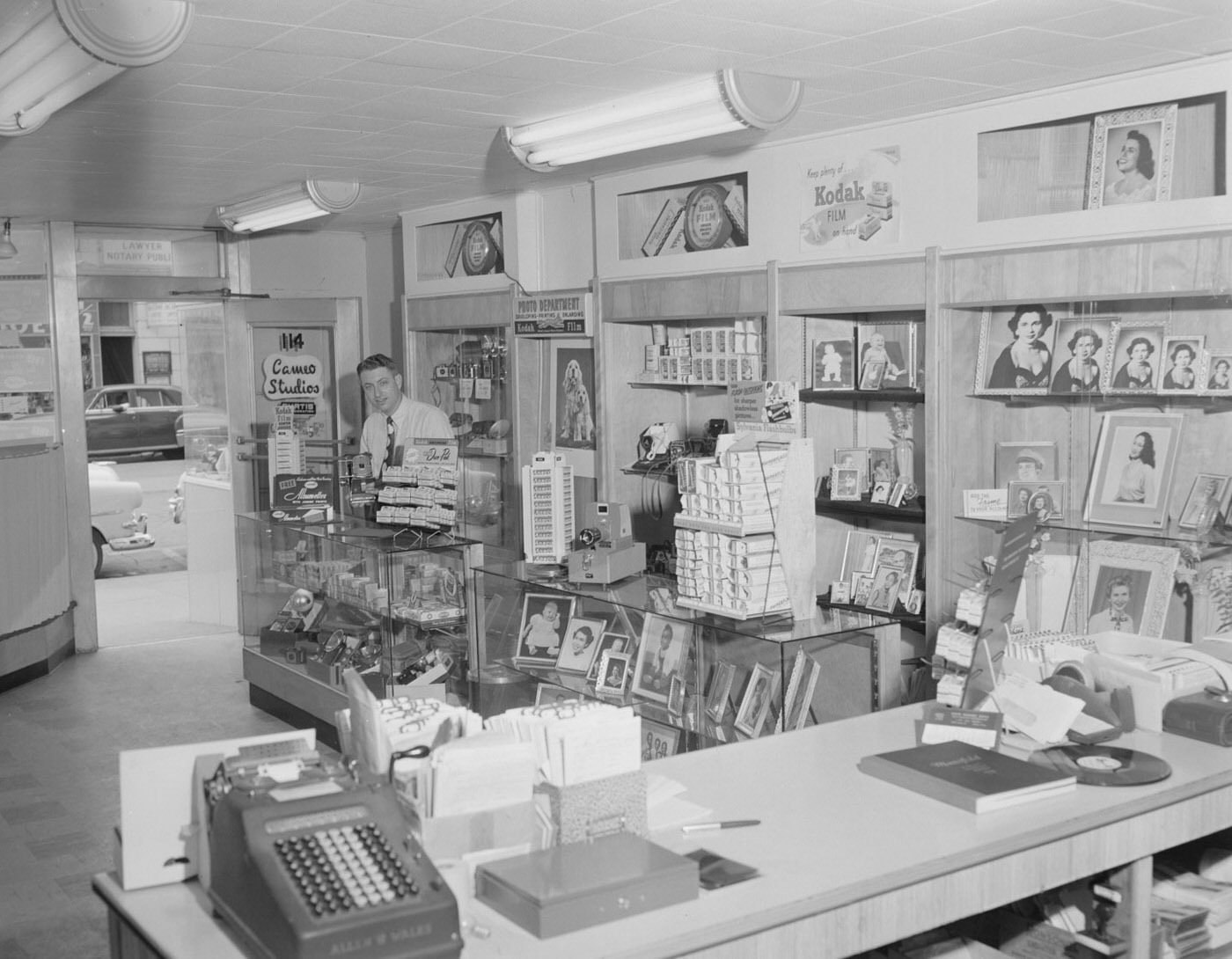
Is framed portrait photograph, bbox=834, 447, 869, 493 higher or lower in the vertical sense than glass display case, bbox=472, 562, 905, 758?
higher

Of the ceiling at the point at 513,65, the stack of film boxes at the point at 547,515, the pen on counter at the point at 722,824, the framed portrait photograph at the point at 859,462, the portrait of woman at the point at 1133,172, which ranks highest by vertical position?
the ceiling at the point at 513,65

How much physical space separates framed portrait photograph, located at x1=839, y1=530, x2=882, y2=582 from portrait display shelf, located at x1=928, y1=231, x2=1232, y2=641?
627 mm

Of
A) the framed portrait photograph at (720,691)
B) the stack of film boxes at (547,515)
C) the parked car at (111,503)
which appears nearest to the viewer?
the framed portrait photograph at (720,691)

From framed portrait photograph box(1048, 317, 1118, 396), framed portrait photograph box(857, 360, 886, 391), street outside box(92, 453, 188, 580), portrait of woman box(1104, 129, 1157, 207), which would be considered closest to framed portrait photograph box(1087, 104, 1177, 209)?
portrait of woman box(1104, 129, 1157, 207)

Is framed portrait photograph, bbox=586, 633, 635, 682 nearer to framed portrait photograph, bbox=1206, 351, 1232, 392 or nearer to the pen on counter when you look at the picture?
the pen on counter

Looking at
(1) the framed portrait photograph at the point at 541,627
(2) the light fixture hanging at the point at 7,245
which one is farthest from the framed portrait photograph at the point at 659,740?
(2) the light fixture hanging at the point at 7,245

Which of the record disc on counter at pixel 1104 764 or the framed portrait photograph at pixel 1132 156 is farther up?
the framed portrait photograph at pixel 1132 156

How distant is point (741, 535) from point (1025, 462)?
1.86m

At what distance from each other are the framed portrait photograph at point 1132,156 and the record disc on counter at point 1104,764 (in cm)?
257

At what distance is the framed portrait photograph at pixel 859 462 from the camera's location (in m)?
6.43

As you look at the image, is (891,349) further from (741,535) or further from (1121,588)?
(741,535)

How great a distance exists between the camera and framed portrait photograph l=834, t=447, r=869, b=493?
6.43 m

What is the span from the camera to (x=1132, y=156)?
5.12 metres

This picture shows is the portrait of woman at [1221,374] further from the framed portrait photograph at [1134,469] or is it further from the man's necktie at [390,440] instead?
the man's necktie at [390,440]
